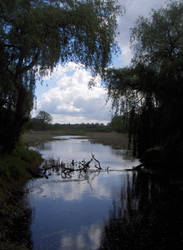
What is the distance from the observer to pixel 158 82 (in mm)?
13141

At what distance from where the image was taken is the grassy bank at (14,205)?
6.76 m

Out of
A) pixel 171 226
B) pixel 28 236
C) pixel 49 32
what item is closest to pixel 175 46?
pixel 49 32

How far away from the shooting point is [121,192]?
42.8 feet

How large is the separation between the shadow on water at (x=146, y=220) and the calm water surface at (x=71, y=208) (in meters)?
0.41

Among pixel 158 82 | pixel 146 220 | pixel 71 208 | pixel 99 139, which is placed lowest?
pixel 71 208

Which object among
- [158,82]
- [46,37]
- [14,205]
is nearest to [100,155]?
[158,82]

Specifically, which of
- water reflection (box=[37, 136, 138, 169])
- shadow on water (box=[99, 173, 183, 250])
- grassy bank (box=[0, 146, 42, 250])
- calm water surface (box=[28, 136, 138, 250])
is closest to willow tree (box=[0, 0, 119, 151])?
grassy bank (box=[0, 146, 42, 250])

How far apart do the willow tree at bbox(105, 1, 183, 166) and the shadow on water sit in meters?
3.32

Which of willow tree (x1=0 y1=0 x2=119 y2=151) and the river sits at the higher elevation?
willow tree (x1=0 y1=0 x2=119 y2=151)

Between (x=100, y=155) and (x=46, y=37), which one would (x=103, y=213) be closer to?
(x=46, y=37)

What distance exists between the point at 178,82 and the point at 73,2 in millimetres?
6615

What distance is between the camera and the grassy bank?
22.2 feet

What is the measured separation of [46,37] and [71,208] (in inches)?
286

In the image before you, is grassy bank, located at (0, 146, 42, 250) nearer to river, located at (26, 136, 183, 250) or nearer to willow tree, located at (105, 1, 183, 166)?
river, located at (26, 136, 183, 250)
